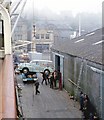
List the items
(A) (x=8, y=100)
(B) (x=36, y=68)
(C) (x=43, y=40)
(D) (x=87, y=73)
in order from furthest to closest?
1. (C) (x=43, y=40)
2. (B) (x=36, y=68)
3. (D) (x=87, y=73)
4. (A) (x=8, y=100)

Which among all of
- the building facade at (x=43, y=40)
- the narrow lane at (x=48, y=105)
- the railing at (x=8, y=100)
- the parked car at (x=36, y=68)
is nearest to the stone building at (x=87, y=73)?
the narrow lane at (x=48, y=105)

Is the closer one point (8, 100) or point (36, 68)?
point (8, 100)

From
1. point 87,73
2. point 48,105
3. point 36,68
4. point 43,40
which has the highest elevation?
point 43,40

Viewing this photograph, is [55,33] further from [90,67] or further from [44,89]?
[90,67]

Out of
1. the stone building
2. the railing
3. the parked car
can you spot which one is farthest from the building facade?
the railing

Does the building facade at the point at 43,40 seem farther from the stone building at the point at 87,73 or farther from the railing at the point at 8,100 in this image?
the railing at the point at 8,100

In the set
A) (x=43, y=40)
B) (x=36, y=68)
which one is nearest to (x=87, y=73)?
(x=36, y=68)

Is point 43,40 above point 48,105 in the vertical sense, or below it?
above

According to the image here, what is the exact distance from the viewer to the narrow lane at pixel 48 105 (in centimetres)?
1105

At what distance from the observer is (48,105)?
12602mm

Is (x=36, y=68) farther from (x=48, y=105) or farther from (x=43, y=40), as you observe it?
→ (x=43, y=40)

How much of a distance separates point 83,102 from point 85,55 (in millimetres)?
2310

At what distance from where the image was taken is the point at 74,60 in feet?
47.5

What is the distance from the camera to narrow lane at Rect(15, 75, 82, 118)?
11051 mm
